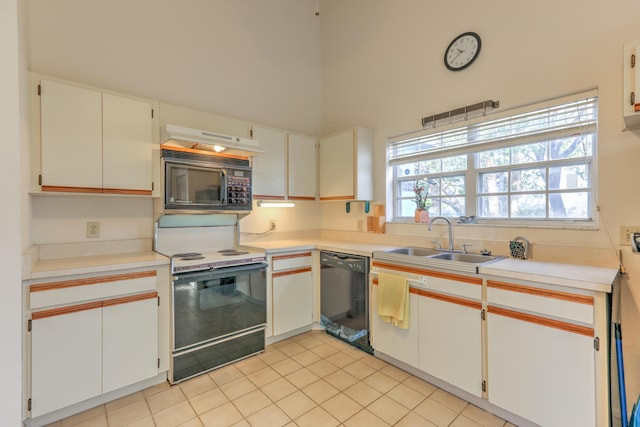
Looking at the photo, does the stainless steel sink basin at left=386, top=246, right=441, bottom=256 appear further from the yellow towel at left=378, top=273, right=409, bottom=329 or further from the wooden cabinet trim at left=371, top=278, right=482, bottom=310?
the wooden cabinet trim at left=371, top=278, right=482, bottom=310

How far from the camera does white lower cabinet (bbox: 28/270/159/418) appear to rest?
1.74 m

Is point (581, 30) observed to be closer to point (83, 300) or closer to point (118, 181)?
point (118, 181)

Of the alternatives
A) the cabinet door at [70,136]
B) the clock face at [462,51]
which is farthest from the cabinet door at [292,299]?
the clock face at [462,51]

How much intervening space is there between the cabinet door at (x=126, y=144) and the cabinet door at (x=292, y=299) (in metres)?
1.41

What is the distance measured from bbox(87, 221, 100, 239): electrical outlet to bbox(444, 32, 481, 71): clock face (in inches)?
128

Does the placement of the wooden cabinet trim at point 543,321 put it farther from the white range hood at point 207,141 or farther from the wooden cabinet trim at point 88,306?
the wooden cabinet trim at point 88,306

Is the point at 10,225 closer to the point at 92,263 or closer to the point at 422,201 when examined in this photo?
the point at 92,263

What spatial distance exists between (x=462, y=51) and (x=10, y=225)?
3.28 metres

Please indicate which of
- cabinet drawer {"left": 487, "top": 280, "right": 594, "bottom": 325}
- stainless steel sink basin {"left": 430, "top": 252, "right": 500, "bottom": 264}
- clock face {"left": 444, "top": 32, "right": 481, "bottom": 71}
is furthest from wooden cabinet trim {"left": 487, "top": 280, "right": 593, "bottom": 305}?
clock face {"left": 444, "top": 32, "right": 481, "bottom": 71}

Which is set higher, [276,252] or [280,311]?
[276,252]

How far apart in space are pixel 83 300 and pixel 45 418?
0.72 m

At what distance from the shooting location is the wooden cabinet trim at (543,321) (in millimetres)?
1503

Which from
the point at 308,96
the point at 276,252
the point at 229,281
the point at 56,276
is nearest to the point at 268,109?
the point at 308,96

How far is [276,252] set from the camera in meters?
2.82
